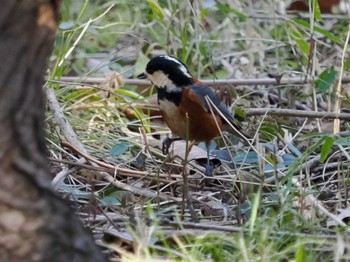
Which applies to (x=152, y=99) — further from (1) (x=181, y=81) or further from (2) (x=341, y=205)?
(2) (x=341, y=205)

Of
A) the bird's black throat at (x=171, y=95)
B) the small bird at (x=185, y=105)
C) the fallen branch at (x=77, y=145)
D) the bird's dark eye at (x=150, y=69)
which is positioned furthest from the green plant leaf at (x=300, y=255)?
the bird's dark eye at (x=150, y=69)

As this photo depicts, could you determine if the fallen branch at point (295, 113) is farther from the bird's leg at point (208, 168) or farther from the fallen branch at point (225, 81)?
the fallen branch at point (225, 81)

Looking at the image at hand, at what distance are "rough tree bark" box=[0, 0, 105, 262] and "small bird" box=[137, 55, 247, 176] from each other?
6.51 feet

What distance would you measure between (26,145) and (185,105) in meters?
2.12

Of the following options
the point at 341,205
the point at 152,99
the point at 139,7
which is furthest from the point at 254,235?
the point at 139,7

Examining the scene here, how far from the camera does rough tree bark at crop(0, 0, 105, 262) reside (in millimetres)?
1509

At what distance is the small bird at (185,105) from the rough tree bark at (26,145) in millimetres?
1986

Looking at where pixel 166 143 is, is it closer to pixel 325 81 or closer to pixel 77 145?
pixel 77 145

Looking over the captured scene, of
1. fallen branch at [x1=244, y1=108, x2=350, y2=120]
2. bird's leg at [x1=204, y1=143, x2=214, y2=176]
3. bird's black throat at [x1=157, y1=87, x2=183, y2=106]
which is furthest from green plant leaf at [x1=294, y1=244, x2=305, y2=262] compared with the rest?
bird's black throat at [x1=157, y1=87, x2=183, y2=106]

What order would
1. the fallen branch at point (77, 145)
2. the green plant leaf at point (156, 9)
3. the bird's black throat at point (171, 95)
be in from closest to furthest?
the fallen branch at point (77, 145) < the bird's black throat at point (171, 95) < the green plant leaf at point (156, 9)

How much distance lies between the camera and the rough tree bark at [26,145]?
59.4 inches

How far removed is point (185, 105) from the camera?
363cm

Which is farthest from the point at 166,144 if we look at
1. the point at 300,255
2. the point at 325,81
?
the point at 300,255

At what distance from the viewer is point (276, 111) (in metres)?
3.41
